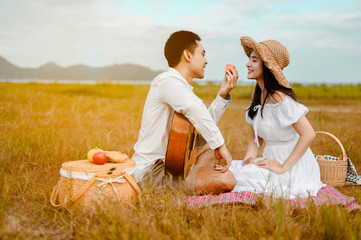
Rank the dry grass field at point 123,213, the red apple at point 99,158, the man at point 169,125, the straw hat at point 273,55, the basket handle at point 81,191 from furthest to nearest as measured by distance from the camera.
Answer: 1. the straw hat at point 273,55
2. the man at point 169,125
3. the red apple at point 99,158
4. the basket handle at point 81,191
5. the dry grass field at point 123,213

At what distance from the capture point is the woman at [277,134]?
3.79 m

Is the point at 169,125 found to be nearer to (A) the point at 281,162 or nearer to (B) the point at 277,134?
(B) the point at 277,134

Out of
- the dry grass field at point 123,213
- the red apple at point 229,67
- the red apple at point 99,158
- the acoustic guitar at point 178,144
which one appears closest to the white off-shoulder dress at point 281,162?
the dry grass field at point 123,213

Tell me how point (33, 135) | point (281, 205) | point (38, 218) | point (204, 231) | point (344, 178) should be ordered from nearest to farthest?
point (204, 231)
point (281, 205)
point (38, 218)
point (344, 178)
point (33, 135)

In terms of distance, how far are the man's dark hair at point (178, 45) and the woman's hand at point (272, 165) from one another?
1497 millimetres

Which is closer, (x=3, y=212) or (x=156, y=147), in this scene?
(x=3, y=212)

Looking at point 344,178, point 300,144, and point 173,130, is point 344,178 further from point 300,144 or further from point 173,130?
point 173,130

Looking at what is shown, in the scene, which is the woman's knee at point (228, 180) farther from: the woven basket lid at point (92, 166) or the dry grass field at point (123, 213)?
the woven basket lid at point (92, 166)

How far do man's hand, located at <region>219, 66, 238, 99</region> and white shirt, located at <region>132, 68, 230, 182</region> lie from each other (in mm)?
434

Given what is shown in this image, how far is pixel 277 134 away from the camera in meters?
4.04

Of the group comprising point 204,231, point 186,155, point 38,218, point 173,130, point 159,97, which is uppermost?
point 159,97

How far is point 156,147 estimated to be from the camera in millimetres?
3842

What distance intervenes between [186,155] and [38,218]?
1.57 m

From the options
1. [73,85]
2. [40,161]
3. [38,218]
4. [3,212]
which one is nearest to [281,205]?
[38,218]
